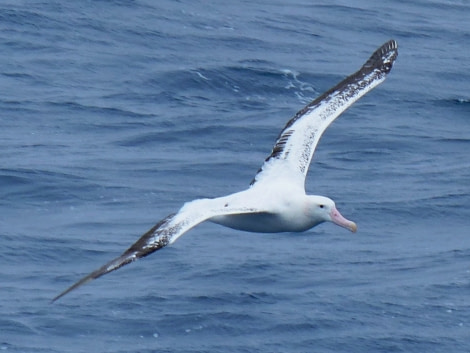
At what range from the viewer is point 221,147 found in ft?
71.4

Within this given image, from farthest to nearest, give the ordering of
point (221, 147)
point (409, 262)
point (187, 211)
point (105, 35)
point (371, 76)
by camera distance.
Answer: point (105, 35), point (221, 147), point (409, 262), point (371, 76), point (187, 211)

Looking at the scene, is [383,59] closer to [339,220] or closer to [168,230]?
[339,220]

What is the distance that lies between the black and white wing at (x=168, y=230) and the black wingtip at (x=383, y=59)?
11.8 ft

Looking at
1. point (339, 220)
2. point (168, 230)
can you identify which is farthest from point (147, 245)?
point (339, 220)

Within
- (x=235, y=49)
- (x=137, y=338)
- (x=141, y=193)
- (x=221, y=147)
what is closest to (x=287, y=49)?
(x=235, y=49)

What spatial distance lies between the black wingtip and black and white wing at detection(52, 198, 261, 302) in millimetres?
3592

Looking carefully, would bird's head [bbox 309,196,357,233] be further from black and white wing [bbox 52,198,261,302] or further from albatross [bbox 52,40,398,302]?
black and white wing [bbox 52,198,261,302]

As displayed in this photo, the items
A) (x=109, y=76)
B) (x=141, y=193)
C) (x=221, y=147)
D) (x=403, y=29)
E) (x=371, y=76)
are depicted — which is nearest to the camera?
(x=371, y=76)

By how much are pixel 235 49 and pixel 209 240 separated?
9554 millimetres

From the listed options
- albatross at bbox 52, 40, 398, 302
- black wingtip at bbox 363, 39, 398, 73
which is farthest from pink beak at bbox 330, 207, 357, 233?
black wingtip at bbox 363, 39, 398, 73

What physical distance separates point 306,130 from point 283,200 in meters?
1.46

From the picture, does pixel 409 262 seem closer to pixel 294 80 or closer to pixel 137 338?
pixel 137 338

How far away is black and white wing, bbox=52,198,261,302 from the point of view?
11656 millimetres

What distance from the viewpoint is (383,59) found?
55.2ft
